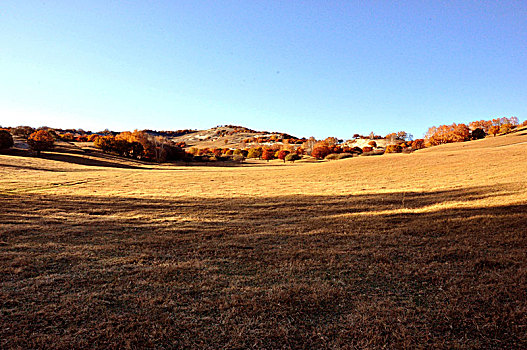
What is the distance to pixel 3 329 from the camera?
16.4 feet

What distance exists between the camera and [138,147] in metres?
100

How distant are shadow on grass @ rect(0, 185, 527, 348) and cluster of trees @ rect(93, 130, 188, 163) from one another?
90980 mm

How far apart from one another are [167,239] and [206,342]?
23.6 feet

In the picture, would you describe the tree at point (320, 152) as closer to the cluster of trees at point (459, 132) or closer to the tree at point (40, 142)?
the cluster of trees at point (459, 132)

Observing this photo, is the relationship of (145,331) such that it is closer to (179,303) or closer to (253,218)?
(179,303)

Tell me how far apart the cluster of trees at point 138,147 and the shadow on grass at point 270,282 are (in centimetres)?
9098

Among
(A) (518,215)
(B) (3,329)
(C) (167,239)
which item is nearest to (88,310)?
(B) (3,329)

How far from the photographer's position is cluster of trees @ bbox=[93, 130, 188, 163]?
9812 cm

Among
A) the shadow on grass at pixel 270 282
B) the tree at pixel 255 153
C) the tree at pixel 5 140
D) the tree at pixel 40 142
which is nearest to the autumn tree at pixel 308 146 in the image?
the tree at pixel 255 153

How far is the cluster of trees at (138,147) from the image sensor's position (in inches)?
3863

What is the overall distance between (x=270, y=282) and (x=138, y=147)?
Answer: 105m

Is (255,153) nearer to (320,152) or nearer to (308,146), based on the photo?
(308,146)

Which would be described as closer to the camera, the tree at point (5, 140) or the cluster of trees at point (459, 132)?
the tree at point (5, 140)

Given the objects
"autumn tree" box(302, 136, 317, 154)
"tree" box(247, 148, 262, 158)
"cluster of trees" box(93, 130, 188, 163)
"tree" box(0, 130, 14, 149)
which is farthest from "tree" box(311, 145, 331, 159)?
"tree" box(0, 130, 14, 149)
